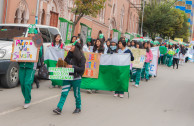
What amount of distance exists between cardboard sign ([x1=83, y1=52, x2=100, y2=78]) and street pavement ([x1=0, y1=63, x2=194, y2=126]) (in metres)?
0.60

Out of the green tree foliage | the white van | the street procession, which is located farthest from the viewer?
the green tree foliage

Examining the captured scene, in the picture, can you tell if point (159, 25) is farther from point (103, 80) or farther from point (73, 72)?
point (73, 72)

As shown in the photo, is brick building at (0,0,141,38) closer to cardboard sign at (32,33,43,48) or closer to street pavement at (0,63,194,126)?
street pavement at (0,63,194,126)

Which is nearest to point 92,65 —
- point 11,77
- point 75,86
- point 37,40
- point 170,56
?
point 11,77

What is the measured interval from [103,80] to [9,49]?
2.84 m

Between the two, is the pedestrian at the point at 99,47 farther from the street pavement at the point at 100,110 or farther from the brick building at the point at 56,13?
the brick building at the point at 56,13

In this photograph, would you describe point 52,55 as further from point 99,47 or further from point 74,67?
point 74,67

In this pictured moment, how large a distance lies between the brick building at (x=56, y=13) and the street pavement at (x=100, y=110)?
35.5 feet

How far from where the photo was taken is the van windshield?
9969mm

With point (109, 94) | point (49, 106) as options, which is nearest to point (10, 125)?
point (49, 106)

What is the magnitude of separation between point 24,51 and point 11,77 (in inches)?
100

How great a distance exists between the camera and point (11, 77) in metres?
9.34

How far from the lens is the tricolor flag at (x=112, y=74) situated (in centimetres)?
951

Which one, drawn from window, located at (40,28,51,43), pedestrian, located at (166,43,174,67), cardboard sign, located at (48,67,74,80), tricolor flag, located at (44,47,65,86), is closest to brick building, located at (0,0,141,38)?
window, located at (40,28,51,43)
